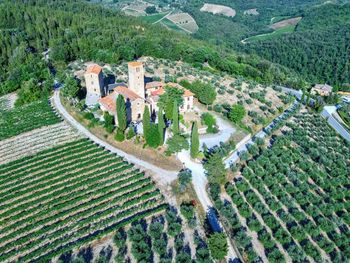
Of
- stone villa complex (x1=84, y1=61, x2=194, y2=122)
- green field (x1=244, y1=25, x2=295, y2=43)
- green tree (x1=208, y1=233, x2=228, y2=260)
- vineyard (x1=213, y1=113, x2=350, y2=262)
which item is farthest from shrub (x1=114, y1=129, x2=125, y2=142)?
green field (x1=244, y1=25, x2=295, y2=43)

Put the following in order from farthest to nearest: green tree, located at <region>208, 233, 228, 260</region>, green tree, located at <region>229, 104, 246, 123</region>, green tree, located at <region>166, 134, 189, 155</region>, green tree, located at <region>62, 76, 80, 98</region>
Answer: green tree, located at <region>62, 76, 80, 98</region>
green tree, located at <region>229, 104, 246, 123</region>
green tree, located at <region>166, 134, 189, 155</region>
green tree, located at <region>208, 233, 228, 260</region>

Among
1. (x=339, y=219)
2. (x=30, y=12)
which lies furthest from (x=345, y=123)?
(x=30, y=12)

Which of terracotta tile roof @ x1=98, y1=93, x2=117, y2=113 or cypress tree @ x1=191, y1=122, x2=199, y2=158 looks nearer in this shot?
cypress tree @ x1=191, y1=122, x2=199, y2=158

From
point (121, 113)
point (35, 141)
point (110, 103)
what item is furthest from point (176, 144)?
point (35, 141)

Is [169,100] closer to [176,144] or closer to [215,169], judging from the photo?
[176,144]

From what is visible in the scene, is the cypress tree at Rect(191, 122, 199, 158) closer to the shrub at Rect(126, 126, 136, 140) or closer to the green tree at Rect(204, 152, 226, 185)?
the green tree at Rect(204, 152, 226, 185)

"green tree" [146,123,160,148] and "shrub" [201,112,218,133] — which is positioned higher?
"green tree" [146,123,160,148]

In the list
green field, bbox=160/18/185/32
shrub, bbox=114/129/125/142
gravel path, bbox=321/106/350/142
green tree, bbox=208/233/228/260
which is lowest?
green field, bbox=160/18/185/32
